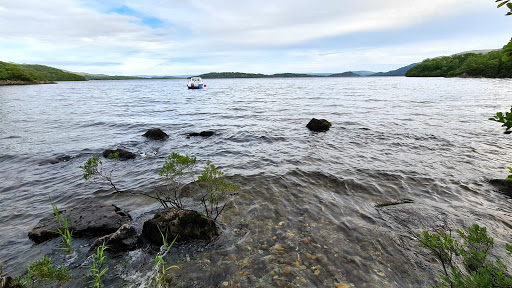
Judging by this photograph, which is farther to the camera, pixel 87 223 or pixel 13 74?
pixel 13 74

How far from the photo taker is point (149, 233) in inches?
231

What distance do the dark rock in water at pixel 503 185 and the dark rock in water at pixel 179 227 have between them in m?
9.43

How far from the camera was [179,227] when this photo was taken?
5.80 metres

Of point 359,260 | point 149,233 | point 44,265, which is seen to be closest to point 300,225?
point 359,260

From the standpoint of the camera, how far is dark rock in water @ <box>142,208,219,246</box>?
573cm

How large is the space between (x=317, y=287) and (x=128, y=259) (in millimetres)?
3981

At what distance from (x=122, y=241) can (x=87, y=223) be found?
1.53 m

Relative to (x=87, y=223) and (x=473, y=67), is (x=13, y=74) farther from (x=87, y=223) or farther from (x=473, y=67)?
(x=473, y=67)

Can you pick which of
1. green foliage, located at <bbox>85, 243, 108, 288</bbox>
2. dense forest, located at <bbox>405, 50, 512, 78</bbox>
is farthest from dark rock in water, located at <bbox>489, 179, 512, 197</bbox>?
dense forest, located at <bbox>405, 50, 512, 78</bbox>

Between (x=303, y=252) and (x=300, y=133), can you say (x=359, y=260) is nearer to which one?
(x=303, y=252)

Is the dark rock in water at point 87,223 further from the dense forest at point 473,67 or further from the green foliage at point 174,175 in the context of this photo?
the dense forest at point 473,67

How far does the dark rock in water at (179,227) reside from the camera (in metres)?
5.73

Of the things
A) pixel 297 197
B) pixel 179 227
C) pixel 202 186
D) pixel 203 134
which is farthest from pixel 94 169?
pixel 203 134

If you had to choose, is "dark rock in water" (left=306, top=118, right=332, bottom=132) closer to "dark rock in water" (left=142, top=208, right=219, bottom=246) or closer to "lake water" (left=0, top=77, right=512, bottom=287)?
"lake water" (left=0, top=77, right=512, bottom=287)
